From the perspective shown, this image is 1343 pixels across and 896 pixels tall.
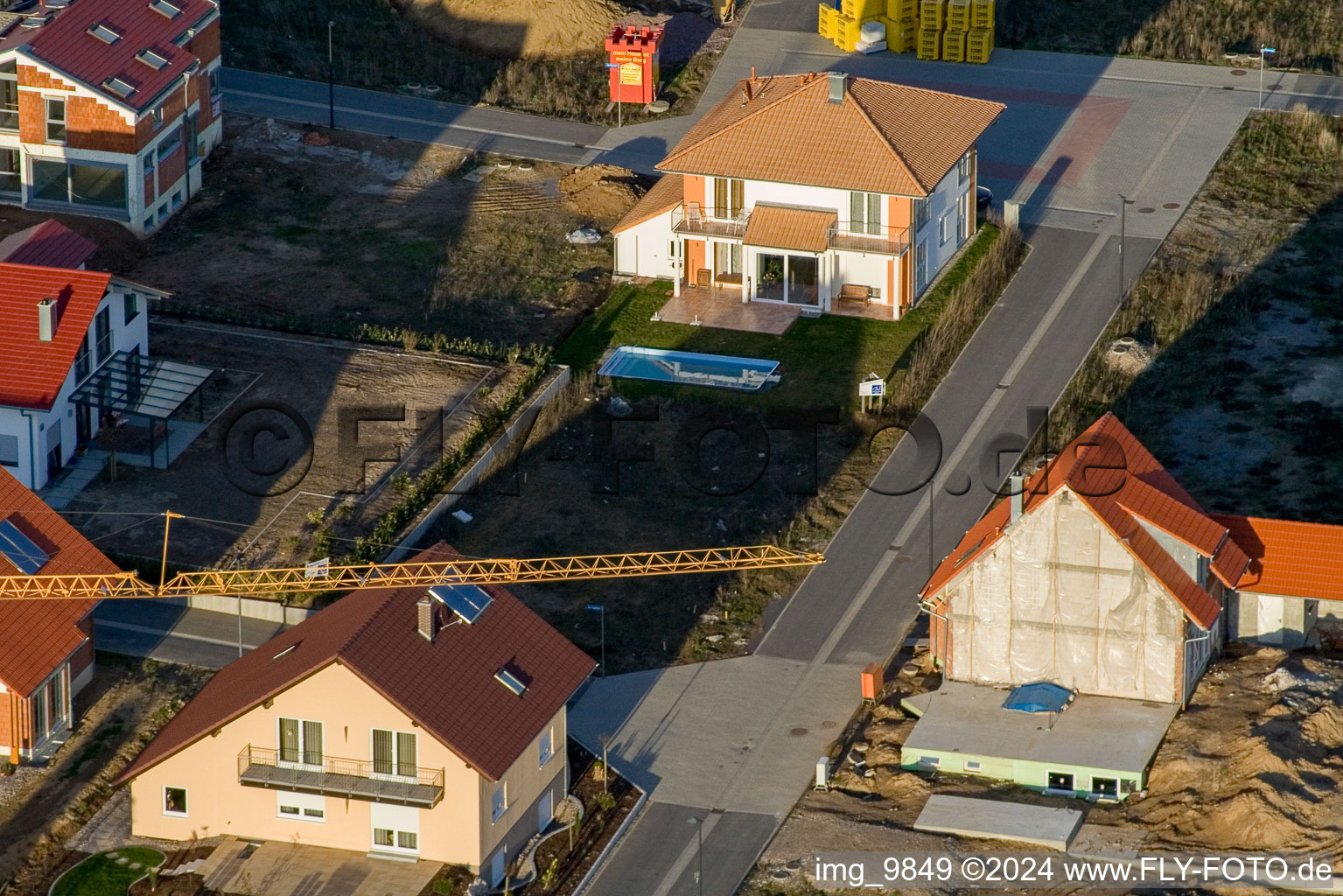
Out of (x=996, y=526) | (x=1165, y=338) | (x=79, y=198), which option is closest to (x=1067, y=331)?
(x=1165, y=338)

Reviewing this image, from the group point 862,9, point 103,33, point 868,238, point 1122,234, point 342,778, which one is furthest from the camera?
point 862,9

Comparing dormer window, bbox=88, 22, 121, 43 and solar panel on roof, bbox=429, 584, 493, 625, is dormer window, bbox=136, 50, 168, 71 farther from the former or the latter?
solar panel on roof, bbox=429, 584, 493, 625

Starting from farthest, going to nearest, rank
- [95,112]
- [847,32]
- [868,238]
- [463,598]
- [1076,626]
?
[847,32], [95,112], [868,238], [1076,626], [463,598]

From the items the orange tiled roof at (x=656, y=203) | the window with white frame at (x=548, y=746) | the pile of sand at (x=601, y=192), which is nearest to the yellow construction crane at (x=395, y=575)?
the window with white frame at (x=548, y=746)

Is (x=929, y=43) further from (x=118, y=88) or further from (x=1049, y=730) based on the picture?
(x=1049, y=730)

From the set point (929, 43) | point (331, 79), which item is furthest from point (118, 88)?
point (929, 43)

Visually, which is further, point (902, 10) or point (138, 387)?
point (902, 10)

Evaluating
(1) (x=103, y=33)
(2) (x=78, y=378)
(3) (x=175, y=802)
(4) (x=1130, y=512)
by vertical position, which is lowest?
(3) (x=175, y=802)
